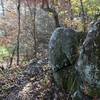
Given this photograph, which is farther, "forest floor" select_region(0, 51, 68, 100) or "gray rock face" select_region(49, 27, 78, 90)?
"forest floor" select_region(0, 51, 68, 100)

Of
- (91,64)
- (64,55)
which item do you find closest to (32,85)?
(64,55)

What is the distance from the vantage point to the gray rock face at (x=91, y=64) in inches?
244

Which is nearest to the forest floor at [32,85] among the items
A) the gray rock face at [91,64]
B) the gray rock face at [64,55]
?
the gray rock face at [64,55]

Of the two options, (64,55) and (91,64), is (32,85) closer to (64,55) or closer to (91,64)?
(64,55)

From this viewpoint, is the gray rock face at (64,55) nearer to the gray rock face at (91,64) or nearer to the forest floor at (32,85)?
the forest floor at (32,85)

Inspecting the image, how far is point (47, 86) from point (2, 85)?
2.68 metres

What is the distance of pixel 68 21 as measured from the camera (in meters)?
13.7

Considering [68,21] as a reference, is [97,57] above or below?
below

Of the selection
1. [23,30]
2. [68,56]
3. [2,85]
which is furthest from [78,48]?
[23,30]

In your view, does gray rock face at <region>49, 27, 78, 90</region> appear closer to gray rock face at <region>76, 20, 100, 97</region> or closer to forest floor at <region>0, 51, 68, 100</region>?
forest floor at <region>0, 51, 68, 100</region>

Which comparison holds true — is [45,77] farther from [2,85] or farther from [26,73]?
[2,85]

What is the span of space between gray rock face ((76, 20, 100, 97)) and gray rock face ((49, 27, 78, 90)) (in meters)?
0.84

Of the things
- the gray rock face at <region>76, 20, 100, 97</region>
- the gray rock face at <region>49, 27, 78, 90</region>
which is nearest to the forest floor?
the gray rock face at <region>49, 27, 78, 90</region>

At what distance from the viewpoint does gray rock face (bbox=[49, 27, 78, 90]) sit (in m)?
7.49
